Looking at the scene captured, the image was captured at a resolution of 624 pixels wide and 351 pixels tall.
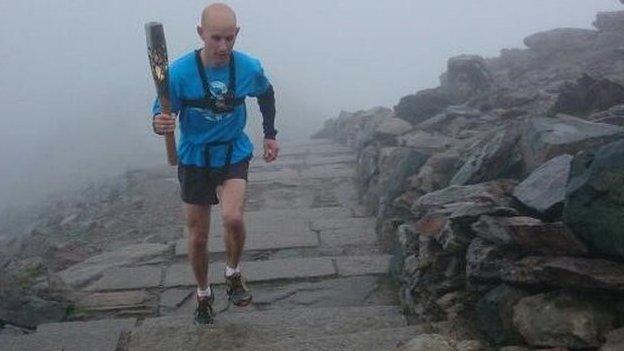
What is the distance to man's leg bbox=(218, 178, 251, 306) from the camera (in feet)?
14.3

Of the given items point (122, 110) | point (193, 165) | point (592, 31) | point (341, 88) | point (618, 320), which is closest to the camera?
point (618, 320)

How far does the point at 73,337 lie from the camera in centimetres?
447

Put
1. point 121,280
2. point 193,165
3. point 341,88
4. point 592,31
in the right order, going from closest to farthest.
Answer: point 193,165
point 121,280
point 592,31
point 341,88

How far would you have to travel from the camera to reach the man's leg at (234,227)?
14.3 feet

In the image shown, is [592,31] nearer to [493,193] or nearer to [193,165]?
[493,193]

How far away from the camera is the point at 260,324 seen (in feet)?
14.3

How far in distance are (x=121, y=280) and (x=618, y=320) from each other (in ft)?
14.2

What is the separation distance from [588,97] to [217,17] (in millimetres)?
4204

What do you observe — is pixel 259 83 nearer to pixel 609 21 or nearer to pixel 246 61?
pixel 246 61

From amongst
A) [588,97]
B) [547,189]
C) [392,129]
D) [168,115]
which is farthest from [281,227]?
[547,189]

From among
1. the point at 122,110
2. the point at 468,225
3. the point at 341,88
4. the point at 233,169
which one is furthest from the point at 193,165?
the point at 341,88

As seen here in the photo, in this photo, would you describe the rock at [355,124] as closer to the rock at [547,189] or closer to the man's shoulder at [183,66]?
the rock at [547,189]

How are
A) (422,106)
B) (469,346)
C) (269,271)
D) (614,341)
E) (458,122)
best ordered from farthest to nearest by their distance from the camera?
(422,106)
(458,122)
(269,271)
(469,346)
(614,341)

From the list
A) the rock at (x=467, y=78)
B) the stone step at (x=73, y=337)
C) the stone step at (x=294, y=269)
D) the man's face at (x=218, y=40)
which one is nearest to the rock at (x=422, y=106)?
the rock at (x=467, y=78)
